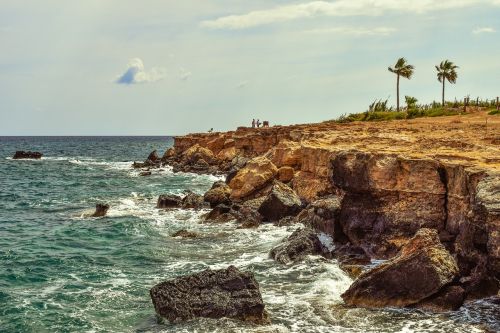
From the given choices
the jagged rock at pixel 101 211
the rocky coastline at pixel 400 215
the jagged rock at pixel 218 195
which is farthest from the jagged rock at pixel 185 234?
the jagged rock at pixel 101 211

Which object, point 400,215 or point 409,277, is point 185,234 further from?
point 409,277

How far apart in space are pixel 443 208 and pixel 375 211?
3.01 m

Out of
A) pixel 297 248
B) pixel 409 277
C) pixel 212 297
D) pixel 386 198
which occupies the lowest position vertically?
pixel 212 297

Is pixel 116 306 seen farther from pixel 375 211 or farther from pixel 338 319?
pixel 375 211

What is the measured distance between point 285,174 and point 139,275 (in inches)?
721

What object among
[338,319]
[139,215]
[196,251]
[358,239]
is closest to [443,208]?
[358,239]

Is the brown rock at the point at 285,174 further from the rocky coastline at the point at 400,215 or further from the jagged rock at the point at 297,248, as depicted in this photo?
the jagged rock at the point at 297,248

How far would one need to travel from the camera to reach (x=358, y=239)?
23047 millimetres

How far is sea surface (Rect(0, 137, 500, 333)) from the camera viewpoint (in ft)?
52.5

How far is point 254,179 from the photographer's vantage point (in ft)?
124

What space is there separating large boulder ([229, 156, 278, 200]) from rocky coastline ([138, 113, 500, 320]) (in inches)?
69.7

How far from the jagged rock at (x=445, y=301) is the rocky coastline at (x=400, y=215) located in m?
0.03

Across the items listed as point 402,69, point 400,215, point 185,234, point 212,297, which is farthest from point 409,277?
point 402,69

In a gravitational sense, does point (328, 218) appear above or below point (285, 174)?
below
